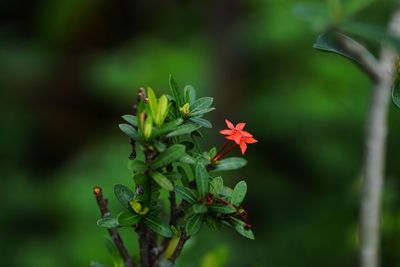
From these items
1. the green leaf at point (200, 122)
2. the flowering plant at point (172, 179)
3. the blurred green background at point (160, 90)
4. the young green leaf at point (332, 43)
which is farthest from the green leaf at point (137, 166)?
the blurred green background at point (160, 90)

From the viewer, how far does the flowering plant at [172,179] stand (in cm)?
80

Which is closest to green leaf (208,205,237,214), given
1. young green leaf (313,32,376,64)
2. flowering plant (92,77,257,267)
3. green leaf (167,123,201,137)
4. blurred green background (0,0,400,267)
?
flowering plant (92,77,257,267)

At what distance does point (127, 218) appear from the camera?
0.84 metres

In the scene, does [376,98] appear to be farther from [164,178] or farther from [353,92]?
[353,92]

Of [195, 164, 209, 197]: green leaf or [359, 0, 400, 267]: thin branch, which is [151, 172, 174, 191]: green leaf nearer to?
[195, 164, 209, 197]: green leaf

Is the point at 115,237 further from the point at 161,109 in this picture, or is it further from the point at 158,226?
the point at 161,109

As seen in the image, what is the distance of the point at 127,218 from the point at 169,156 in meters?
0.11

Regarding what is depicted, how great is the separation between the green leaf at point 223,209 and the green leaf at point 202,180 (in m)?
0.02

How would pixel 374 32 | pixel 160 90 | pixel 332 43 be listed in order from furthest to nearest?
pixel 160 90 → pixel 332 43 → pixel 374 32

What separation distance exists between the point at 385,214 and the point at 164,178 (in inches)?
28.3

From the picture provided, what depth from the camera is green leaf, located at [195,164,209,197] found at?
0.81 meters

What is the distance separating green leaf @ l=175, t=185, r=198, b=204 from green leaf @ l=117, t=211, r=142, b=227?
67mm

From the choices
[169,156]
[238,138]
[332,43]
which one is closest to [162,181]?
[169,156]

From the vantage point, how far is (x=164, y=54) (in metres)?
3.30
